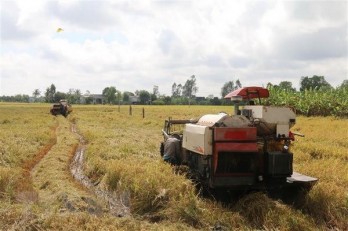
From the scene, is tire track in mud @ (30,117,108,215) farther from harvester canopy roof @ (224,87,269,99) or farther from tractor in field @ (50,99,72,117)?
tractor in field @ (50,99,72,117)

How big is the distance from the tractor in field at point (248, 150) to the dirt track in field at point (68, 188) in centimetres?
164

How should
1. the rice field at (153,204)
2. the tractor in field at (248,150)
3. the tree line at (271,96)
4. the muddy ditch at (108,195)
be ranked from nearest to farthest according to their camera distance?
the rice field at (153,204) < the tractor in field at (248,150) < the muddy ditch at (108,195) < the tree line at (271,96)

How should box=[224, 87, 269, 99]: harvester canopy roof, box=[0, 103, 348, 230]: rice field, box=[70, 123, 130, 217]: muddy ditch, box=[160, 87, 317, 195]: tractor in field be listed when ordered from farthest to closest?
box=[224, 87, 269, 99]: harvester canopy roof < box=[70, 123, 130, 217]: muddy ditch < box=[160, 87, 317, 195]: tractor in field < box=[0, 103, 348, 230]: rice field

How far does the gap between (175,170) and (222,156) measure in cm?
207

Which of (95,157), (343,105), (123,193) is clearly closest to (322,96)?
(343,105)

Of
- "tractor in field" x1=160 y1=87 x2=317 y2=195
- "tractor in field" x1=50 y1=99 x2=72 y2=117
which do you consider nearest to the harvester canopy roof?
"tractor in field" x1=160 y1=87 x2=317 y2=195

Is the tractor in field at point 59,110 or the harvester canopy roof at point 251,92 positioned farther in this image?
the tractor in field at point 59,110

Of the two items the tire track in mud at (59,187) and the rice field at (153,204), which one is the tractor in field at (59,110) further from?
the rice field at (153,204)

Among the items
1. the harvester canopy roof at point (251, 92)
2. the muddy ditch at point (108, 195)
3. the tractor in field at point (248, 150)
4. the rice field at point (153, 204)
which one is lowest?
the muddy ditch at point (108, 195)

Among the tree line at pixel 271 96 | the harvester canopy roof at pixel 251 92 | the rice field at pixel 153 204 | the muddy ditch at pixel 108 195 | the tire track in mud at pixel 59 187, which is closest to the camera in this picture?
the rice field at pixel 153 204

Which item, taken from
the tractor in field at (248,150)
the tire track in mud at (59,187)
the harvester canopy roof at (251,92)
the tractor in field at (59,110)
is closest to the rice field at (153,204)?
the tire track in mud at (59,187)

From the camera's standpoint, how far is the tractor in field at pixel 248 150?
650 centimetres

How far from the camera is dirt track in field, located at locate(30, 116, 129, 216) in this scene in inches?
270

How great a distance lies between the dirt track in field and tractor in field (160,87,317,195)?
5.38 ft
